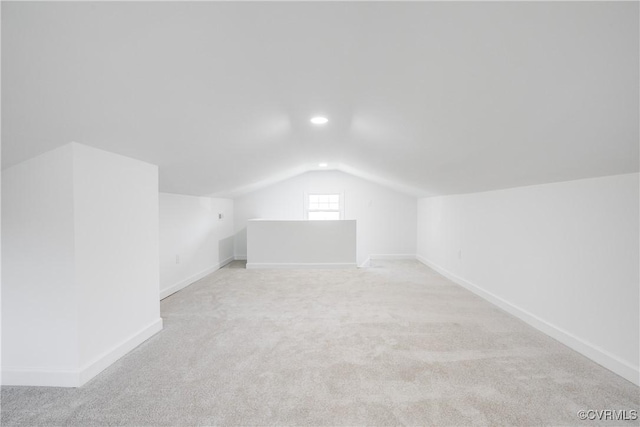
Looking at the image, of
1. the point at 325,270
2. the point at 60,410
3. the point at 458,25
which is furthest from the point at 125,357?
the point at 325,270

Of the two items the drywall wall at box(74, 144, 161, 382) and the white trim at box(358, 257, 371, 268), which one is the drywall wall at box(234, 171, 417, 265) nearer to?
the white trim at box(358, 257, 371, 268)

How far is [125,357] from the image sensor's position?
7.72 ft

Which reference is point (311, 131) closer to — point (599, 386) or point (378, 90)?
point (378, 90)

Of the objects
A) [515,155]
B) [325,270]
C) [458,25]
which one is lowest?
[325,270]

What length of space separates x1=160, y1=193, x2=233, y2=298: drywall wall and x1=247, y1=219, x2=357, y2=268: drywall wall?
67 cm

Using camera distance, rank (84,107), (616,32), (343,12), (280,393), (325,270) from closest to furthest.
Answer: (616,32) < (343,12) < (84,107) < (280,393) < (325,270)

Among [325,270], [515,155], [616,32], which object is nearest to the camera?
[616,32]

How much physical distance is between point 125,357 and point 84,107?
184 centimetres

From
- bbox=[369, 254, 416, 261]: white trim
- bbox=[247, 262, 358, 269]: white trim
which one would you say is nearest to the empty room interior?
bbox=[247, 262, 358, 269]: white trim

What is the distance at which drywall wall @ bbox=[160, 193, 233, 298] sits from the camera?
4.01 m

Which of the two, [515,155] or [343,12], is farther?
[515,155]

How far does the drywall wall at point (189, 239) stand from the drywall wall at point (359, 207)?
88 centimetres

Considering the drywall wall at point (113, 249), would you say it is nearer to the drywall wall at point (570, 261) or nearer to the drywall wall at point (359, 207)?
the drywall wall at point (570, 261)

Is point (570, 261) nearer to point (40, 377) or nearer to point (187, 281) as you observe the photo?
point (40, 377)
